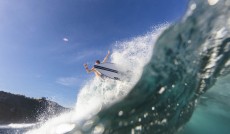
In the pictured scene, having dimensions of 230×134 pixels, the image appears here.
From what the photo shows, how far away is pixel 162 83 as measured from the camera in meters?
6.23

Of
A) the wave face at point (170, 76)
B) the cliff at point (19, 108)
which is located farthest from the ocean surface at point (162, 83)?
the cliff at point (19, 108)

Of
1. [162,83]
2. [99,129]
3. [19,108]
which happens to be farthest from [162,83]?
[19,108]

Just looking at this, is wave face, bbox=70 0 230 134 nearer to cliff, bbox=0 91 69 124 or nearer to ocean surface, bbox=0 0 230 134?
ocean surface, bbox=0 0 230 134

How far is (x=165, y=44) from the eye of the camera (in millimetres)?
6180

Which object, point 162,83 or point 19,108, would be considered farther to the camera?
point 19,108

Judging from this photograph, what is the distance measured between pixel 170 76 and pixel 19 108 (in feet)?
A: 89.0

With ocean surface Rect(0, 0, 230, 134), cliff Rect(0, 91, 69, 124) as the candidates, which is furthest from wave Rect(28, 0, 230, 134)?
cliff Rect(0, 91, 69, 124)

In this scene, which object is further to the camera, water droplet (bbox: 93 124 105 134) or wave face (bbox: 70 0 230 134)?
wave face (bbox: 70 0 230 134)

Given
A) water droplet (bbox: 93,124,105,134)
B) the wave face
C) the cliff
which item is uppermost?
the cliff

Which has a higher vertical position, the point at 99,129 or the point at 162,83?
the point at 162,83

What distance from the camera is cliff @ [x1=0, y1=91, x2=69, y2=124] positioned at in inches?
1092

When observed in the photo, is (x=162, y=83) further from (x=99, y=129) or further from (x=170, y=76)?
(x=99, y=129)

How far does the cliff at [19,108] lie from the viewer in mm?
27734

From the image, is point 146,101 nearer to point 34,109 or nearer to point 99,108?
point 99,108
